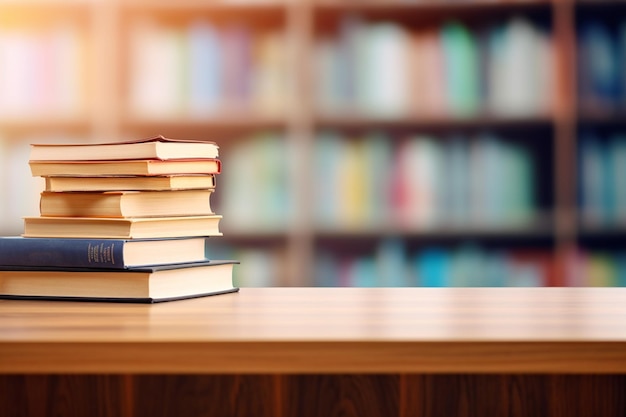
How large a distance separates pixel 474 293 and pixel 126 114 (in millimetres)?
1985

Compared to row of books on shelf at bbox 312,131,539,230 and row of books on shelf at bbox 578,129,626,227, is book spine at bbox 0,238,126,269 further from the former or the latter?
row of books on shelf at bbox 578,129,626,227

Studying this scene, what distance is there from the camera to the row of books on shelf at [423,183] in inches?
119

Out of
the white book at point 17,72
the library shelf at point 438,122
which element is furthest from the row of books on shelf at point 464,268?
the white book at point 17,72

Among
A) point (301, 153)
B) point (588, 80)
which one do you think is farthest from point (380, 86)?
point (588, 80)

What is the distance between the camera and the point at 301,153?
301 centimetres

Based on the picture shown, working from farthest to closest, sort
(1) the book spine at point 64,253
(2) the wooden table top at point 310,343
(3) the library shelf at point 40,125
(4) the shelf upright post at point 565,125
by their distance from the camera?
(3) the library shelf at point 40,125 < (4) the shelf upright post at point 565,125 < (1) the book spine at point 64,253 < (2) the wooden table top at point 310,343

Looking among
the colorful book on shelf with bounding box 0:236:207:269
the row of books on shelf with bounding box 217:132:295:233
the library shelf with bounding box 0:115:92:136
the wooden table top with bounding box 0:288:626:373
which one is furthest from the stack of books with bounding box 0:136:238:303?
the library shelf with bounding box 0:115:92:136

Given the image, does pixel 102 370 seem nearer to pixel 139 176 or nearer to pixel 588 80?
pixel 139 176

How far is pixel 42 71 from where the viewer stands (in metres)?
3.11

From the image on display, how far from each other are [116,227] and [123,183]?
0.21ft

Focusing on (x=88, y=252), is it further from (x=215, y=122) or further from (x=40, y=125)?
(x=40, y=125)

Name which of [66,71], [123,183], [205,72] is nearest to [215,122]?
[205,72]

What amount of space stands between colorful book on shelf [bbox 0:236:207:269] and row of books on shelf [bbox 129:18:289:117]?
1.92 meters

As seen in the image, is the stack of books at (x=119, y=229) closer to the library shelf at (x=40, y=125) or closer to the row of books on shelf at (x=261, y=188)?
the row of books on shelf at (x=261, y=188)
